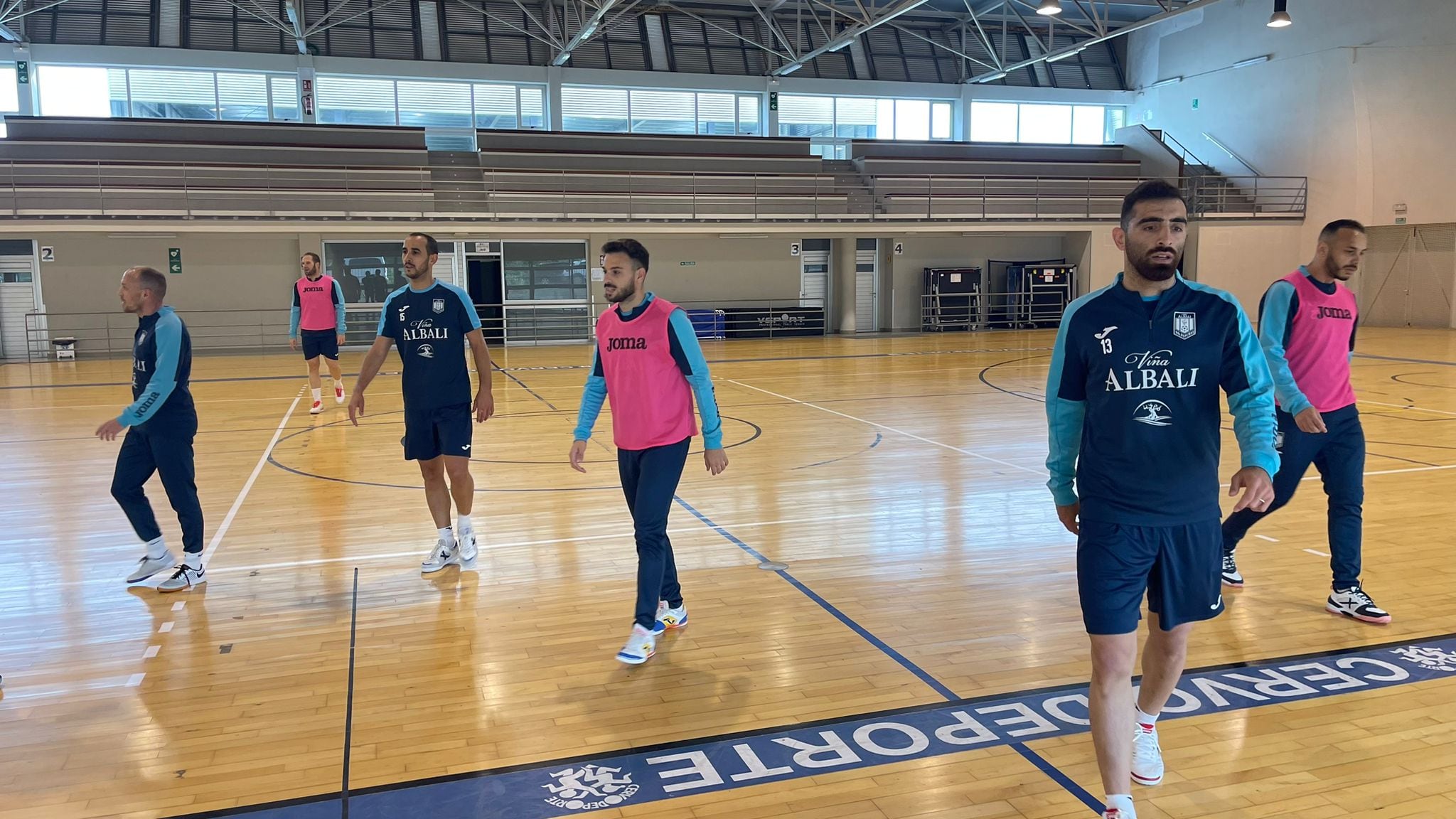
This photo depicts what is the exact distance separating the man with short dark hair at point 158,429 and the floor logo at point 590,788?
309 centimetres

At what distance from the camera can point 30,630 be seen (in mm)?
4648

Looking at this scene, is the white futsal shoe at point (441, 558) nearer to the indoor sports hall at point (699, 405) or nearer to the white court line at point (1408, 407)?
the indoor sports hall at point (699, 405)

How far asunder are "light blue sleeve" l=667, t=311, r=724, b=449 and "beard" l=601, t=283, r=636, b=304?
0.62 ft

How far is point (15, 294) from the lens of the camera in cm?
2009

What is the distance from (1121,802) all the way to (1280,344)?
2.54 meters

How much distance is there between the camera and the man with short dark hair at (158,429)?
16.4ft

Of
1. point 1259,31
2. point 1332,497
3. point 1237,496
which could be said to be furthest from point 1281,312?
point 1259,31

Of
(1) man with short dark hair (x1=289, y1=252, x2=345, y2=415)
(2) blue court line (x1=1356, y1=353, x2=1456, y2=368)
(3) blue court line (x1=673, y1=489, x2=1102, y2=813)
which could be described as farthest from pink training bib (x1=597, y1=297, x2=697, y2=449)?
(2) blue court line (x1=1356, y1=353, x2=1456, y2=368)

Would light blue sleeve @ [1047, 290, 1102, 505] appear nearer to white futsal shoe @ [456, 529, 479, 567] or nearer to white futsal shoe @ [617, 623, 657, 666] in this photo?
white futsal shoe @ [617, 623, 657, 666]

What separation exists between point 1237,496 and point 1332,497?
2442 millimetres

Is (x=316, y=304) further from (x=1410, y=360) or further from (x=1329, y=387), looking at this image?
(x=1410, y=360)

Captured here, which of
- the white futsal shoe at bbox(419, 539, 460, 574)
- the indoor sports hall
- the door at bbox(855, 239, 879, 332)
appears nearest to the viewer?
the indoor sports hall

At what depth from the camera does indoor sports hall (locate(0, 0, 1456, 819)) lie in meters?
3.42

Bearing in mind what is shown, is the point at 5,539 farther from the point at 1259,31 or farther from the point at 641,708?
the point at 1259,31
